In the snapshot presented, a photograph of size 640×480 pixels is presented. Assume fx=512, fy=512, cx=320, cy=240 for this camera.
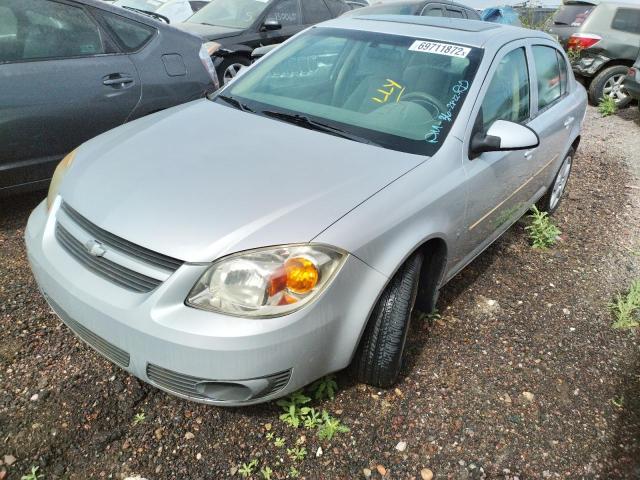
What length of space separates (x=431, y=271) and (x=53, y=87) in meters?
2.57

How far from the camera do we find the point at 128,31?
370cm

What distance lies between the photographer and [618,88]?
8195 mm

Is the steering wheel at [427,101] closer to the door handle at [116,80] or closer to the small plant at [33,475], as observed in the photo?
the door handle at [116,80]

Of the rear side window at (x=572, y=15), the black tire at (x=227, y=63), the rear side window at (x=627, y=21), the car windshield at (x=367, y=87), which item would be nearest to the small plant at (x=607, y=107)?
the rear side window at (x=627, y=21)

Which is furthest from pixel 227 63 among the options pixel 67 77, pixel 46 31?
pixel 67 77

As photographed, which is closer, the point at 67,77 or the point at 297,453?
the point at 297,453

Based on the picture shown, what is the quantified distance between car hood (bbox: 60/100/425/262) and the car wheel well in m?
0.41

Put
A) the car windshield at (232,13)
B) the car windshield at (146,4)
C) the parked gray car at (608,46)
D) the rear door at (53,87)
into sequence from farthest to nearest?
1. the car windshield at (146,4)
2. the parked gray car at (608,46)
3. the car windshield at (232,13)
4. the rear door at (53,87)

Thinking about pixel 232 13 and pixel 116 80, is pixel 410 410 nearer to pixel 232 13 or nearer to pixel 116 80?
pixel 116 80

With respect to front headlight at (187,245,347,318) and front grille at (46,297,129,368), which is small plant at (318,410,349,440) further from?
front grille at (46,297,129,368)

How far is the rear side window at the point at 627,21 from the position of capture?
26.4 feet

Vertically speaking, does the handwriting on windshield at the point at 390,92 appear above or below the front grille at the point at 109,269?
above

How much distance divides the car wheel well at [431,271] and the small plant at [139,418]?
4.51 feet

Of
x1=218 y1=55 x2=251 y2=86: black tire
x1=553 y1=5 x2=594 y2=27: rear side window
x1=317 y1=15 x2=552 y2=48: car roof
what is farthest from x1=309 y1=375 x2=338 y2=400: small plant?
x1=553 y1=5 x2=594 y2=27: rear side window
